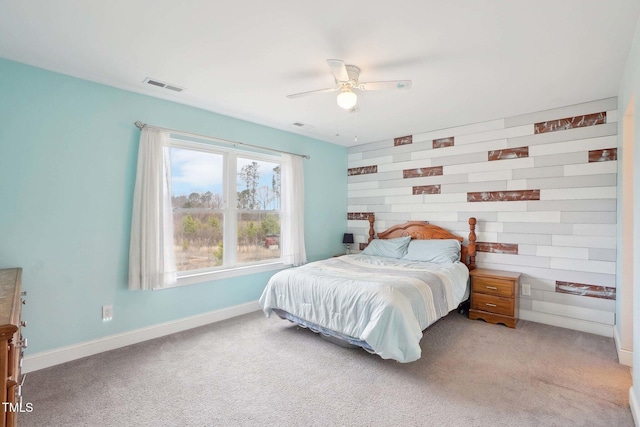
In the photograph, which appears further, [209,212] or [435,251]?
[435,251]

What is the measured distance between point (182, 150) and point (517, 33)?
3290mm

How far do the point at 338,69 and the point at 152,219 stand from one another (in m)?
2.29

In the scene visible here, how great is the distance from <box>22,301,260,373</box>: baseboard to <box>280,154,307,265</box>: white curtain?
0.98 meters

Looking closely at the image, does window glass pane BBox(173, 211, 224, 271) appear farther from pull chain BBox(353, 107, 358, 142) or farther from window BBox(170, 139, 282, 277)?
pull chain BBox(353, 107, 358, 142)

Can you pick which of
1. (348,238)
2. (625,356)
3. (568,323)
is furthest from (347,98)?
(568,323)

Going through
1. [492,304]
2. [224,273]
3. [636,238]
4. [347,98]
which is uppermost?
[347,98]

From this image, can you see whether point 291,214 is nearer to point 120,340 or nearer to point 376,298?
point 376,298

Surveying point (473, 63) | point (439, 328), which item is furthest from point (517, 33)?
point (439, 328)

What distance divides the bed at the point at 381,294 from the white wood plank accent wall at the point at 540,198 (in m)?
0.38

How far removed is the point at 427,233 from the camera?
14.9 feet

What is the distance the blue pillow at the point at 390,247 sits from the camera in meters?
4.45

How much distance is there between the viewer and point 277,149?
4426mm

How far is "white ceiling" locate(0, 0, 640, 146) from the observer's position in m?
1.88

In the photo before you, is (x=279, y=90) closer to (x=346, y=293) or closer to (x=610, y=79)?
(x=346, y=293)
